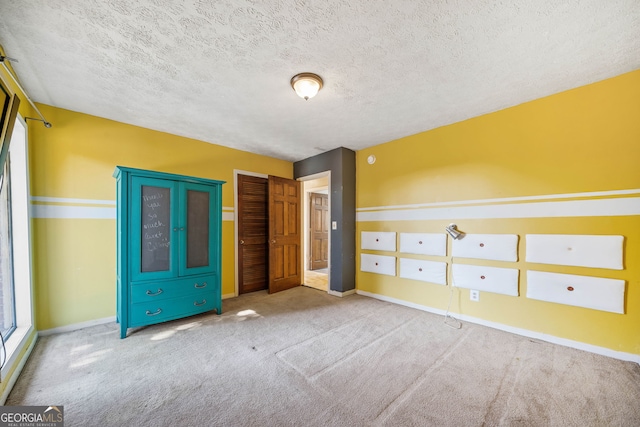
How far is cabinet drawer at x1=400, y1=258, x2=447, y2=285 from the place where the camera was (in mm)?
3080

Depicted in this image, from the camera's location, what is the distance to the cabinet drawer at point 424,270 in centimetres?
308

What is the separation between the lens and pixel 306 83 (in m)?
2.08

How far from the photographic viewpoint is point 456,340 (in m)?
2.42

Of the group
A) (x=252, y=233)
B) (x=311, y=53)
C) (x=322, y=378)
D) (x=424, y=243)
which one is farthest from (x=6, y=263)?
(x=424, y=243)

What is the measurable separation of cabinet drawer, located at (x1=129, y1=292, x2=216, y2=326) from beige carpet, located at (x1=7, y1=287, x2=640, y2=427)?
0.13 metres

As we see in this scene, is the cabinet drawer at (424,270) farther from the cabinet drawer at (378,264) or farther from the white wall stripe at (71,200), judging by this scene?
the white wall stripe at (71,200)

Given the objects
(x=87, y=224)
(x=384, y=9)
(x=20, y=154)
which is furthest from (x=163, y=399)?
(x=384, y=9)

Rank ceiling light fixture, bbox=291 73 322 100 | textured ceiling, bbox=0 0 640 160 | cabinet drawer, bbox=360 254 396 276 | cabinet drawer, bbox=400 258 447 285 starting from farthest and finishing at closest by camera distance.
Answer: cabinet drawer, bbox=360 254 396 276 → cabinet drawer, bbox=400 258 447 285 → ceiling light fixture, bbox=291 73 322 100 → textured ceiling, bbox=0 0 640 160

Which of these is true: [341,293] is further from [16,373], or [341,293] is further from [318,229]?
[16,373]

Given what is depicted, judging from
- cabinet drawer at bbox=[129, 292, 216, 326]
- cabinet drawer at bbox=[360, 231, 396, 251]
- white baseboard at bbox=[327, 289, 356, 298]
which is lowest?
white baseboard at bbox=[327, 289, 356, 298]

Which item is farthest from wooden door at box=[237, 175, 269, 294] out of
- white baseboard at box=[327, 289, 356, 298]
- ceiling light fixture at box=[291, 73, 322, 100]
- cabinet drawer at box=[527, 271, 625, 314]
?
cabinet drawer at box=[527, 271, 625, 314]

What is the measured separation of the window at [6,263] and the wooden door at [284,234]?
2730 millimetres

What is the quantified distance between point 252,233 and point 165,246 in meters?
1.63

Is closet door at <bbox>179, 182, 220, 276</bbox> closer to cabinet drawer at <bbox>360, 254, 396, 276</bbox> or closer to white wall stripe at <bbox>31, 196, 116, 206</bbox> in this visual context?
white wall stripe at <bbox>31, 196, 116, 206</bbox>
